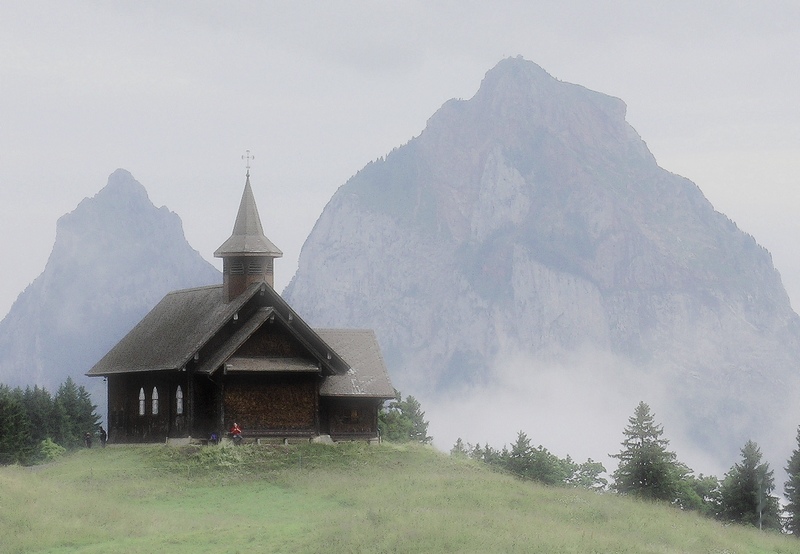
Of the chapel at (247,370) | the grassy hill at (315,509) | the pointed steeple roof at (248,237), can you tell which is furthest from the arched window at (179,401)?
the pointed steeple roof at (248,237)

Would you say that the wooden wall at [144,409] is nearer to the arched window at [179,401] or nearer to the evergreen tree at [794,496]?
the arched window at [179,401]

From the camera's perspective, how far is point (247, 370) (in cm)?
5312

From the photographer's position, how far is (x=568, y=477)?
3553 inches

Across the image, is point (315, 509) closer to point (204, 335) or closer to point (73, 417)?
point (204, 335)

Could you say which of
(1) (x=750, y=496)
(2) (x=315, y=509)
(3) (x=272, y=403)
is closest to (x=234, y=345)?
(3) (x=272, y=403)

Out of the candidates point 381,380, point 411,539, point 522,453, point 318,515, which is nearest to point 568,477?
point 522,453

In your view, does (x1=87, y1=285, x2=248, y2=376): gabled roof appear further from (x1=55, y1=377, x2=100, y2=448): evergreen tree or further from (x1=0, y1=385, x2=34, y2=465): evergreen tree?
(x1=55, y1=377, x2=100, y2=448): evergreen tree

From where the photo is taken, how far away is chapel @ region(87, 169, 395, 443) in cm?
5441

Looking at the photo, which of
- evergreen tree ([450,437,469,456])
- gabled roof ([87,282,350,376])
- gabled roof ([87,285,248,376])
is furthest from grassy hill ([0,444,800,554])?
evergreen tree ([450,437,469,456])

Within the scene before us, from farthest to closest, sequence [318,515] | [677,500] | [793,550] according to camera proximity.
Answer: [677,500]
[793,550]
[318,515]

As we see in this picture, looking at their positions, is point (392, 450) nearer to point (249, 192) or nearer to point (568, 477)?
point (249, 192)

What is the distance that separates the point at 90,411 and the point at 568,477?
38657 millimetres

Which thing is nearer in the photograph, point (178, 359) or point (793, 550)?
point (793, 550)

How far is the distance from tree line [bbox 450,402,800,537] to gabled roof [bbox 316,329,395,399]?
758 centimetres
